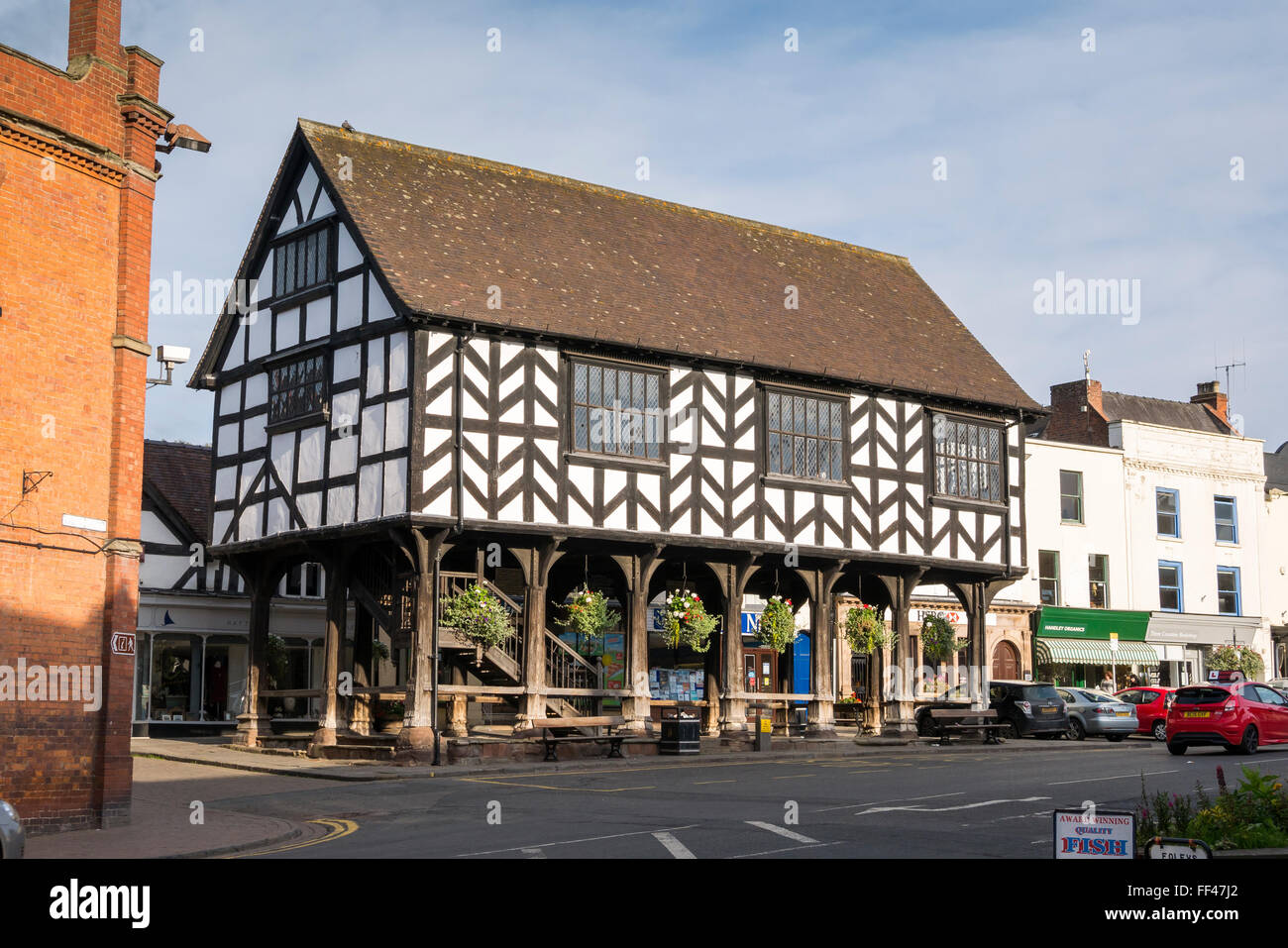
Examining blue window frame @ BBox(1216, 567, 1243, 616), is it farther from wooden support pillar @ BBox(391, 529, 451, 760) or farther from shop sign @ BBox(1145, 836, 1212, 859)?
shop sign @ BBox(1145, 836, 1212, 859)

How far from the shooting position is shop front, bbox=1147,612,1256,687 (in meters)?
47.6

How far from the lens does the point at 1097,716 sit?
115 feet

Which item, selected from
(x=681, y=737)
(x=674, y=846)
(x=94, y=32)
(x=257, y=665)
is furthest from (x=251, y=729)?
(x=674, y=846)

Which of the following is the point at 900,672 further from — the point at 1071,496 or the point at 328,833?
the point at 328,833

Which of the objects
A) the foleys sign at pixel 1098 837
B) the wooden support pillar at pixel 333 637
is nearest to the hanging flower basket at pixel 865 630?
the wooden support pillar at pixel 333 637

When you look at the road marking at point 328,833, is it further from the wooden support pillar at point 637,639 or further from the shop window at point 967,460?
the shop window at point 967,460

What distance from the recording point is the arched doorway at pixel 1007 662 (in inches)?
1781

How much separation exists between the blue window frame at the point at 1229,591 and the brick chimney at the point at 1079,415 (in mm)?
6555

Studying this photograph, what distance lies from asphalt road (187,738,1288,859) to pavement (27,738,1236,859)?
0.03 m

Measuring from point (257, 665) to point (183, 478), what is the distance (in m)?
10.0

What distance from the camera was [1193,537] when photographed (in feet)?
160

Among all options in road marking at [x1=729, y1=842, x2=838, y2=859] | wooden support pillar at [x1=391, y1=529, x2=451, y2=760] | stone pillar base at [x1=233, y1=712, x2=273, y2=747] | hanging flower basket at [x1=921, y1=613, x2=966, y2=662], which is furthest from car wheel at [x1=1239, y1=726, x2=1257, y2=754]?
stone pillar base at [x1=233, y1=712, x2=273, y2=747]
